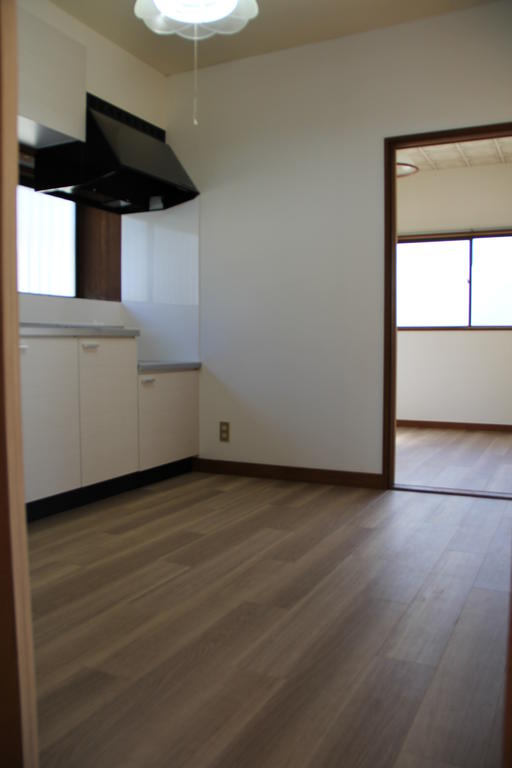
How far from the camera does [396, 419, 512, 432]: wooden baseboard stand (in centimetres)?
599

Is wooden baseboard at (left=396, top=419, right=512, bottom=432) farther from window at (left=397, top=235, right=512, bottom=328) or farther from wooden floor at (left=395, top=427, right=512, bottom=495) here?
window at (left=397, top=235, right=512, bottom=328)

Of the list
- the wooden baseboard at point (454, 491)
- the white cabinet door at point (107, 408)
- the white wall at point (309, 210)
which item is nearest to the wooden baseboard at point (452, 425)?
the wooden baseboard at point (454, 491)

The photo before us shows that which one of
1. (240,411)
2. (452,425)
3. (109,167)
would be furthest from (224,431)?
(452,425)

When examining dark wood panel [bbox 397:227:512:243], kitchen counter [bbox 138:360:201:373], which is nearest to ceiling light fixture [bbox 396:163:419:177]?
dark wood panel [bbox 397:227:512:243]

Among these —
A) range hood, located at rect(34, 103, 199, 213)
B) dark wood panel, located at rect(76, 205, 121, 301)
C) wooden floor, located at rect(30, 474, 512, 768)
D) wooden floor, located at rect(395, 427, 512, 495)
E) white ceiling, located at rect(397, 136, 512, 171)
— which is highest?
white ceiling, located at rect(397, 136, 512, 171)

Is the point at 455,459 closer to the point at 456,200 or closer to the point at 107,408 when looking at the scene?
the point at 107,408

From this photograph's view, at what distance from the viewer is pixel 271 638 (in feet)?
5.71

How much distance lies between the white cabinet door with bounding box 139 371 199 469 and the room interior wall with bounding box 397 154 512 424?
3.00 meters

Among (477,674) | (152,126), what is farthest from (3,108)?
(152,126)

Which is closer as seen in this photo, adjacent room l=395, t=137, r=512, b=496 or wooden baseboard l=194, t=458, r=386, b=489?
wooden baseboard l=194, t=458, r=386, b=489

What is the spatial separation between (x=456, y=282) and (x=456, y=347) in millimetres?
684

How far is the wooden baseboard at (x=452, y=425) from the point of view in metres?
5.99

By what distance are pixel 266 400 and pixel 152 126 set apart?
1.84m

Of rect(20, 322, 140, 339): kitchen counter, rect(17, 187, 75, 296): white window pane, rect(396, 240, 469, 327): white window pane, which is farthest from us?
rect(396, 240, 469, 327): white window pane
